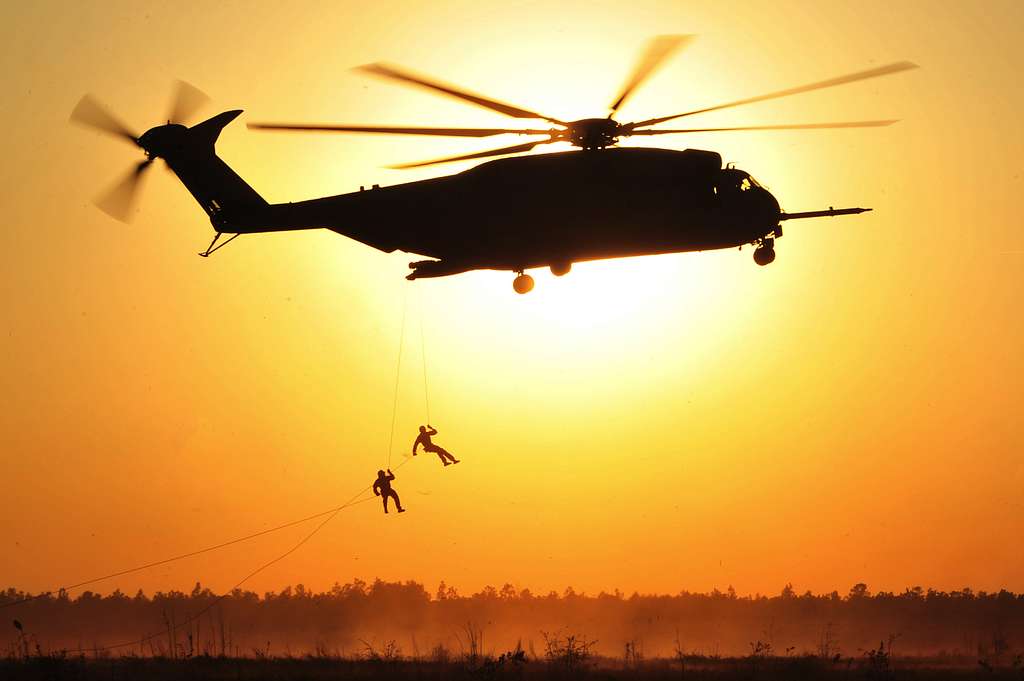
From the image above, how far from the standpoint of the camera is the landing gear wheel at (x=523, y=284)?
33.0m

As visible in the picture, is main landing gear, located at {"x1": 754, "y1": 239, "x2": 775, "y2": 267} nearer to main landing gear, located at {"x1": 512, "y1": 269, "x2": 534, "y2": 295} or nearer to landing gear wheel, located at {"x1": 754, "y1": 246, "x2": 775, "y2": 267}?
landing gear wheel, located at {"x1": 754, "y1": 246, "x2": 775, "y2": 267}

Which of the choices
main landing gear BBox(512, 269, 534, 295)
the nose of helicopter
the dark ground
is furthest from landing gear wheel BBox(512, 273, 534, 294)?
the dark ground

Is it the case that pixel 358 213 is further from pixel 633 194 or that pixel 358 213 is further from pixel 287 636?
pixel 287 636

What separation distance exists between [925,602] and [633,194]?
54095 mm

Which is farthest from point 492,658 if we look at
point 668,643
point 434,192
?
point 668,643

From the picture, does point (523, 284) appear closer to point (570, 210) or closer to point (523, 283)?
point (523, 283)

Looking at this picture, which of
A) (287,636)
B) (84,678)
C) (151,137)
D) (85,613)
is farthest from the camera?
(85,613)

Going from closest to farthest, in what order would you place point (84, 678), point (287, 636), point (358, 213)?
point (84, 678) < point (358, 213) < point (287, 636)

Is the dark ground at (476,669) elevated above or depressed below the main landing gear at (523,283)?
below

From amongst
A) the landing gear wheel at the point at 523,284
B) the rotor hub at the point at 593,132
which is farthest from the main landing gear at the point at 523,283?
the rotor hub at the point at 593,132

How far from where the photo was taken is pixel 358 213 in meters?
33.6

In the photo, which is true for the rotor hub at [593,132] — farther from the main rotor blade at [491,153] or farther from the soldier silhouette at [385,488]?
the soldier silhouette at [385,488]

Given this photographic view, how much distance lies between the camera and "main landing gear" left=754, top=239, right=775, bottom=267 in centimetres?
3347

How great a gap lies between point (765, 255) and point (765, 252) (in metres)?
0.08
